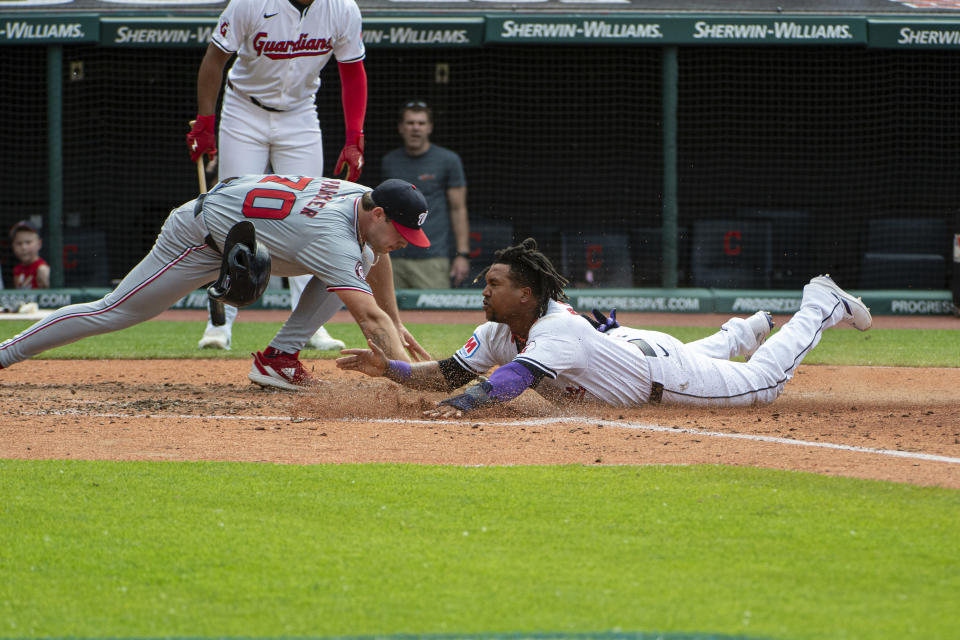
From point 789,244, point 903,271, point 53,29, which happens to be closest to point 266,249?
point 53,29

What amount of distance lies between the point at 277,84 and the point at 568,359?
2.89 meters

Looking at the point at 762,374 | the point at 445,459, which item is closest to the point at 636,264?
the point at 762,374

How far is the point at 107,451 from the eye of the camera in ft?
13.6

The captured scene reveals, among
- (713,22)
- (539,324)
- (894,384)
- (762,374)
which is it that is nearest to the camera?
(539,324)

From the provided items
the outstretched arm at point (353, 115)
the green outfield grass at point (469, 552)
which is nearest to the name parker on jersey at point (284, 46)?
the outstretched arm at point (353, 115)

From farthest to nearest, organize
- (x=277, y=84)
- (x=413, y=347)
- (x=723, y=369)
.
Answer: (x=277, y=84)
(x=413, y=347)
(x=723, y=369)

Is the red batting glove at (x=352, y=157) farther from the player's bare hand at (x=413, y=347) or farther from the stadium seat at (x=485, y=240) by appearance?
the stadium seat at (x=485, y=240)

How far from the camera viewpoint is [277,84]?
263 inches

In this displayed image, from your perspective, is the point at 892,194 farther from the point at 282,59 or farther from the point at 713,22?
the point at 282,59

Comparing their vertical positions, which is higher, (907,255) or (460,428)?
(907,255)

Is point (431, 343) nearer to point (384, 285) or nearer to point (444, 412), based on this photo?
point (384, 285)

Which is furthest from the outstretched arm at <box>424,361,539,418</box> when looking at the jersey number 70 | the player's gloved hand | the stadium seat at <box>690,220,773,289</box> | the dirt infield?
the stadium seat at <box>690,220,773,289</box>

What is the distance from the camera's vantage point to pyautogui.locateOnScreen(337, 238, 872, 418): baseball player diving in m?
4.67

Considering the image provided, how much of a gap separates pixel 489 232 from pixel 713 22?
10.5 ft
